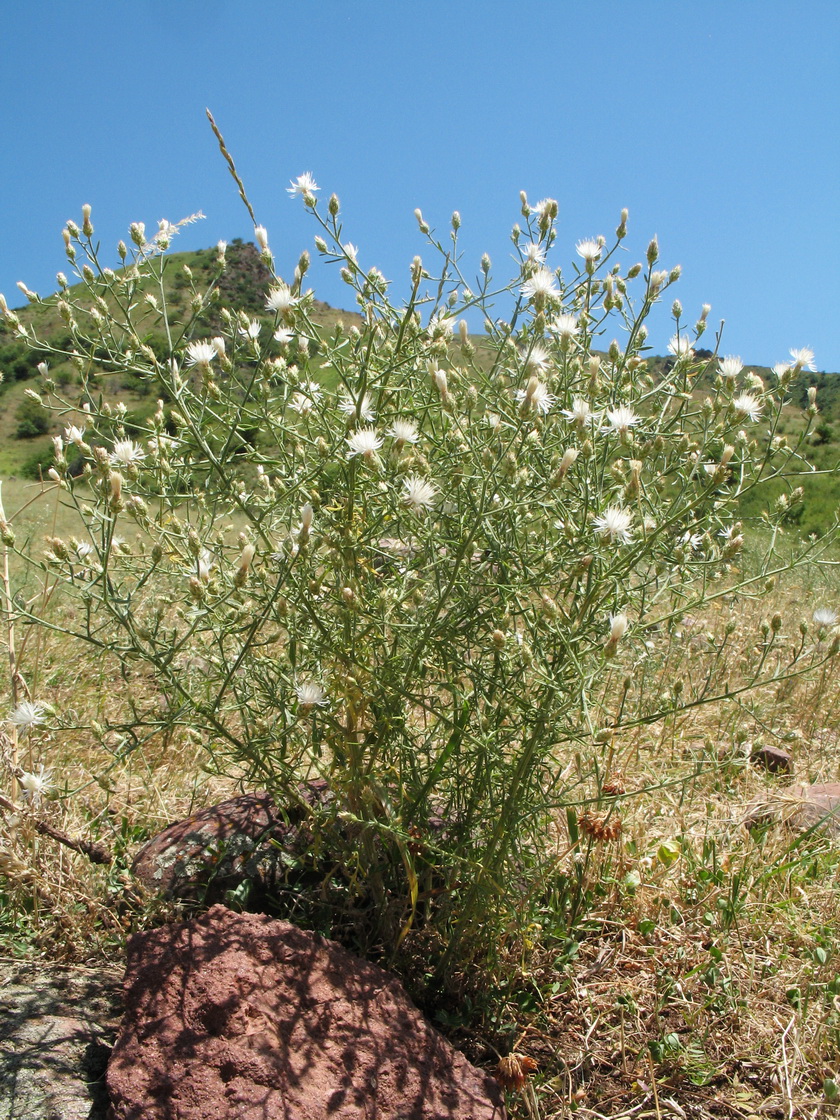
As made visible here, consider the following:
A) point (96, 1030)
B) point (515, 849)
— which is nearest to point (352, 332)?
point (515, 849)

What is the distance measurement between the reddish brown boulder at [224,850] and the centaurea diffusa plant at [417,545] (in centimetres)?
17

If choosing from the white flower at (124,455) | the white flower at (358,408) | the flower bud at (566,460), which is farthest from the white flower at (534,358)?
the white flower at (124,455)

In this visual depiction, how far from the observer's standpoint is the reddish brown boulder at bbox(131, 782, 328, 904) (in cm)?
220

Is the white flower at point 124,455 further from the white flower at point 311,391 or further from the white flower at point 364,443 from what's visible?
the white flower at point 364,443

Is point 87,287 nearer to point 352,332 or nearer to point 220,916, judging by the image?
point 352,332

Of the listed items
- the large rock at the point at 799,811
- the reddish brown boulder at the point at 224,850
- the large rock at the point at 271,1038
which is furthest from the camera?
the large rock at the point at 799,811

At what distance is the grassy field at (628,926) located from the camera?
1911 millimetres

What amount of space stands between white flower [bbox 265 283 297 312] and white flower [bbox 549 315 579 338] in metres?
0.59

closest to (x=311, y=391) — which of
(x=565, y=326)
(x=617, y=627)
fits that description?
(x=565, y=326)

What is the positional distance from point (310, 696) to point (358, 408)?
23.6 inches

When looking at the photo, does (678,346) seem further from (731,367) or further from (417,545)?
(417,545)

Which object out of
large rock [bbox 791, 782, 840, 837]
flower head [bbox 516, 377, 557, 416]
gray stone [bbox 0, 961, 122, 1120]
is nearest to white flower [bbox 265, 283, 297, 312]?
flower head [bbox 516, 377, 557, 416]

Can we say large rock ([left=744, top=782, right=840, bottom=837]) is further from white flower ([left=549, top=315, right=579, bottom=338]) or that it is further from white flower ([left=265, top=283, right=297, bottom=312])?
white flower ([left=265, top=283, right=297, bottom=312])

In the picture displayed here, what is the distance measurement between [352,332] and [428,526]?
67 cm
